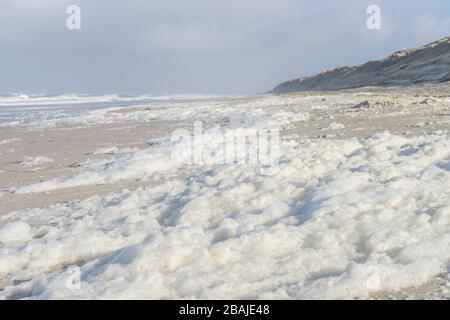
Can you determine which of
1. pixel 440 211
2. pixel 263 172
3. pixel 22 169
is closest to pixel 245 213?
pixel 263 172

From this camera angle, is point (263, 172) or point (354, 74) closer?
point (263, 172)

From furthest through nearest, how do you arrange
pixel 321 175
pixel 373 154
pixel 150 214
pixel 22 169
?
1. pixel 22 169
2. pixel 373 154
3. pixel 321 175
4. pixel 150 214

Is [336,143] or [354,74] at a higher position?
[354,74]

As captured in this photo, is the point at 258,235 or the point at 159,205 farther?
the point at 159,205

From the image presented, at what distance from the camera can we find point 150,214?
652cm

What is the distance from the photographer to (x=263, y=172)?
24.6 ft

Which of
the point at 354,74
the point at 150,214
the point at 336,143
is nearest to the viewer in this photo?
the point at 150,214

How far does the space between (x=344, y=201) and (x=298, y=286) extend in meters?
1.90
